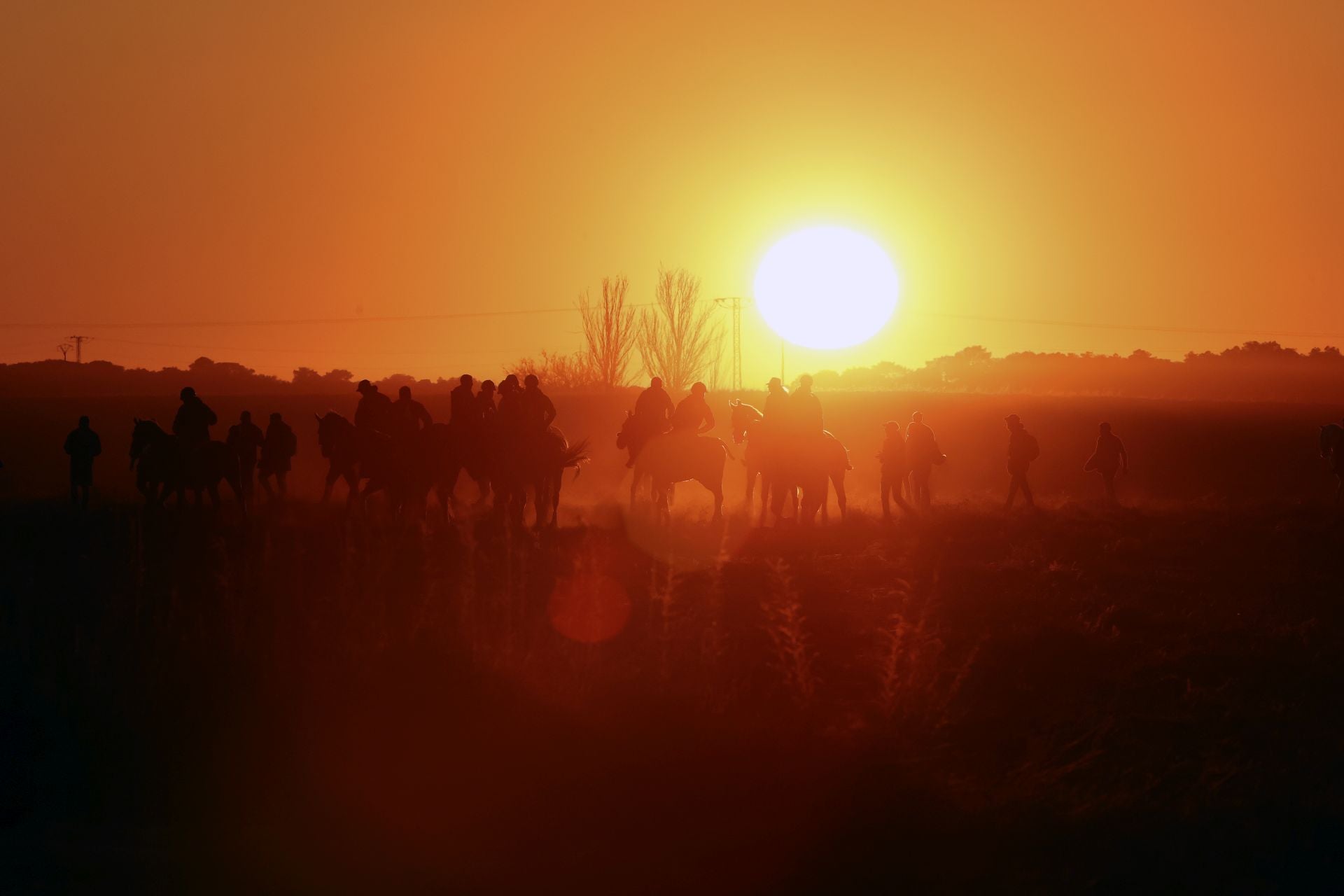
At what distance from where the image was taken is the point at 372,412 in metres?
21.3

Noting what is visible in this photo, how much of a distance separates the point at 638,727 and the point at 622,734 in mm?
196

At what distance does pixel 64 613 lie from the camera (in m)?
11.5

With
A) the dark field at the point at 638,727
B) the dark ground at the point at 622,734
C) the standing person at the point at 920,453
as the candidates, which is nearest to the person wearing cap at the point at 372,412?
the dark field at the point at 638,727

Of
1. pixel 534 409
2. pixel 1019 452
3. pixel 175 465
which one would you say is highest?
pixel 534 409

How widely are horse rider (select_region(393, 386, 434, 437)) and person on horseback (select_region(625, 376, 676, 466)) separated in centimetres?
309

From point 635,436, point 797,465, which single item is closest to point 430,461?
point 635,436

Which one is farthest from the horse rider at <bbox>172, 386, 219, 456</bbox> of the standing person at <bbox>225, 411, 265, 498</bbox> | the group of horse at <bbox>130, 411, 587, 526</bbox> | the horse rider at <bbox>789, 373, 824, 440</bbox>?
the horse rider at <bbox>789, 373, 824, 440</bbox>

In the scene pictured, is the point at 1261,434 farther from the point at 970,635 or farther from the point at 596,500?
the point at 970,635

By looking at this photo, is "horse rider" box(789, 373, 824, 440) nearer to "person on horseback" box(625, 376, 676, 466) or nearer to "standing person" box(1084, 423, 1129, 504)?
"person on horseback" box(625, 376, 676, 466)

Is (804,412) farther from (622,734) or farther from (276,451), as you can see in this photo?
(622,734)

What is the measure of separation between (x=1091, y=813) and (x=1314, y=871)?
A: 113 centimetres

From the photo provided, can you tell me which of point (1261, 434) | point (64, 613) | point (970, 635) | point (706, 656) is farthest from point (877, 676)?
point (1261, 434)

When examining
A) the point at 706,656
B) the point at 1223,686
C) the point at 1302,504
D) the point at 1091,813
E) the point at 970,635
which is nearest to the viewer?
the point at 1091,813

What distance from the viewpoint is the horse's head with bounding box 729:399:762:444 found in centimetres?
2280
